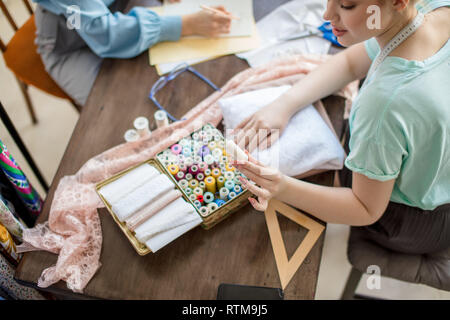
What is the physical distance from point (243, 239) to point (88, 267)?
0.38 meters

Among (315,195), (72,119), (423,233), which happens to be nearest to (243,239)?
(315,195)

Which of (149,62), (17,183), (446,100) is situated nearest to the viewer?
(446,100)

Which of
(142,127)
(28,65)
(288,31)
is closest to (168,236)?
(142,127)

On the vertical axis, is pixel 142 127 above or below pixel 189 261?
above

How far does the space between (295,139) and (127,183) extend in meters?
0.46

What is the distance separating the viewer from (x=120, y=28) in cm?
122

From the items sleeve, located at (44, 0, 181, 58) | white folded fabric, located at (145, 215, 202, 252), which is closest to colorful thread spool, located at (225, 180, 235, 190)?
white folded fabric, located at (145, 215, 202, 252)

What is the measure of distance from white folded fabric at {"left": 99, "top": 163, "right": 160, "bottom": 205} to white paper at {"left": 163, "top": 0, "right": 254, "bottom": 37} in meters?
0.65

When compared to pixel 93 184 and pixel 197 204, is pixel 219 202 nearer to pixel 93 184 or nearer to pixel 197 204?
pixel 197 204

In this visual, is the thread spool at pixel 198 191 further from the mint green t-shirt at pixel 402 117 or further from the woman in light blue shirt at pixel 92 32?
the woman in light blue shirt at pixel 92 32

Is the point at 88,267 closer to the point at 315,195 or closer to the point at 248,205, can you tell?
the point at 248,205

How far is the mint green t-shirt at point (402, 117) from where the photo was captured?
0.75 meters
